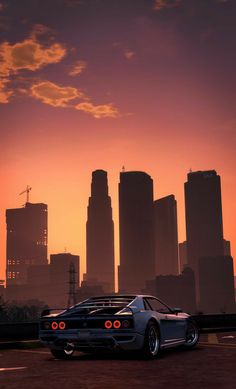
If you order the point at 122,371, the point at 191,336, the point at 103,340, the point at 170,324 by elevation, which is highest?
the point at 170,324

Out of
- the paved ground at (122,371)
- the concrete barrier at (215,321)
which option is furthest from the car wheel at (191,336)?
the concrete barrier at (215,321)

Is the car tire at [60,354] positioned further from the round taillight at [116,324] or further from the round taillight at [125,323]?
the round taillight at [125,323]

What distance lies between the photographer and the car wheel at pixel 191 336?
42.9ft

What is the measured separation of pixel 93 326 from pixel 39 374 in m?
1.81

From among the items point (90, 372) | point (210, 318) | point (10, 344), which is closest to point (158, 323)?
point (90, 372)

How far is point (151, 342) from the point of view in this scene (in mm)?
11117

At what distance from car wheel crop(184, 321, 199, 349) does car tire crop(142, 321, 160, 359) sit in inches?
73.1

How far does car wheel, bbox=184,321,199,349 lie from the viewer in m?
13.1

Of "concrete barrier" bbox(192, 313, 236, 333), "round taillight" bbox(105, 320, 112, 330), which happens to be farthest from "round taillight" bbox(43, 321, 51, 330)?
"concrete barrier" bbox(192, 313, 236, 333)

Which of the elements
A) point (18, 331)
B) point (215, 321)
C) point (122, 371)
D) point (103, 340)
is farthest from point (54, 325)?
point (215, 321)

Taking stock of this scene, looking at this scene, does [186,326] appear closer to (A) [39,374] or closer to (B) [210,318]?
(A) [39,374]

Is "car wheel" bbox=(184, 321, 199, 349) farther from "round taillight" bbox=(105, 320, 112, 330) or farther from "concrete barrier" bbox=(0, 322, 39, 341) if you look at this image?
"concrete barrier" bbox=(0, 322, 39, 341)

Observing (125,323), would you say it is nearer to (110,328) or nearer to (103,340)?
(110,328)

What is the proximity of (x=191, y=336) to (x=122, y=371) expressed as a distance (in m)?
4.40
